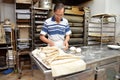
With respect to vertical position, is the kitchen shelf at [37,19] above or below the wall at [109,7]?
below

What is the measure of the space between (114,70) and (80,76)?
57 centimetres

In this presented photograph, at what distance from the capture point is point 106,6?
3.28 meters

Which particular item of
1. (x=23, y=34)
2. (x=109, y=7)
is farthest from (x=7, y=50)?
(x=109, y=7)

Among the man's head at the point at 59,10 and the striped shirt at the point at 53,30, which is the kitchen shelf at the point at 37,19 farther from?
the man's head at the point at 59,10

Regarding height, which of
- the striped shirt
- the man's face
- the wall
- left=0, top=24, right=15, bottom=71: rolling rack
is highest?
the wall

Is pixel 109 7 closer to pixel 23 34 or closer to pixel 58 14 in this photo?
pixel 58 14

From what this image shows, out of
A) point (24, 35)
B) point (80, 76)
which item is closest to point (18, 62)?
point (24, 35)

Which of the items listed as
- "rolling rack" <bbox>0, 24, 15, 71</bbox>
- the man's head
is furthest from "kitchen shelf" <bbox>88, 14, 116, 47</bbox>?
"rolling rack" <bbox>0, 24, 15, 71</bbox>

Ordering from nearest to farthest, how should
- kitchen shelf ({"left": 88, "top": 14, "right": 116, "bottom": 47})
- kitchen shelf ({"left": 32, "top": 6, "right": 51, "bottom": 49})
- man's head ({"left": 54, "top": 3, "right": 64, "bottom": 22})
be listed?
man's head ({"left": 54, "top": 3, "right": 64, "bottom": 22}) < kitchen shelf ({"left": 88, "top": 14, "right": 116, "bottom": 47}) < kitchen shelf ({"left": 32, "top": 6, "right": 51, "bottom": 49})

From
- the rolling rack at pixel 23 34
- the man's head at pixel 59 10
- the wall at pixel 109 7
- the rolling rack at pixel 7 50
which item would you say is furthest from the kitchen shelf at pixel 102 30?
the rolling rack at pixel 7 50

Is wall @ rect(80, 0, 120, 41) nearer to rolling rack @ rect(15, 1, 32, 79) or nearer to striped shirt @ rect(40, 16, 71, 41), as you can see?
striped shirt @ rect(40, 16, 71, 41)

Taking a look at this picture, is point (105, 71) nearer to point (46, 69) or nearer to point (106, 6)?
point (46, 69)

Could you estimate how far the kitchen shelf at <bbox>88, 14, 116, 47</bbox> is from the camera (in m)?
3.20

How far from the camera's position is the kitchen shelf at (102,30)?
3.20m
